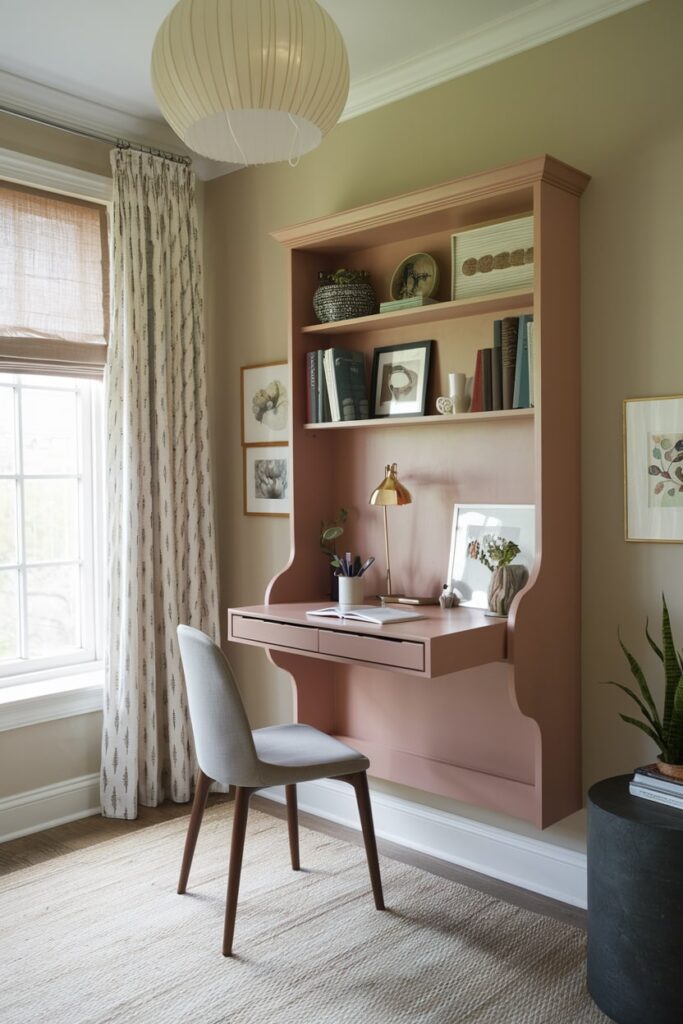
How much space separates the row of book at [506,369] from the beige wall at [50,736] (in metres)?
1.84

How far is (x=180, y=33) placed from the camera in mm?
1798

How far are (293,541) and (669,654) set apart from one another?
143 cm

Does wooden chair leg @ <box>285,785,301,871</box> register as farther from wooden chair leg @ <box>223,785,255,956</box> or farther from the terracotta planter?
the terracotta planter

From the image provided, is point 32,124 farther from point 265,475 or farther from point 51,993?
point 51,993

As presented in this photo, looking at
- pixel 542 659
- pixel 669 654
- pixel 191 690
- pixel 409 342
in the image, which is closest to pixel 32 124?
pixel 409 342

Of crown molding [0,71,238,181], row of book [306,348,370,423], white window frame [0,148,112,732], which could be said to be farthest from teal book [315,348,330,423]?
crown molding [0,71,238,181]

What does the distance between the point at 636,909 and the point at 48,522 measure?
258 centimetres

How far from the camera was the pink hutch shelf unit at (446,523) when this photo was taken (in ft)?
8.43

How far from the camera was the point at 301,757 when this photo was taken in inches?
104

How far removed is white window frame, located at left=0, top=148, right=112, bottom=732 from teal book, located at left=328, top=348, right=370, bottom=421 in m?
1.14

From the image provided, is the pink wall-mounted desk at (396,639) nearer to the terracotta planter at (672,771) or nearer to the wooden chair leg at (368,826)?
the wooden chair leg at (368,826)

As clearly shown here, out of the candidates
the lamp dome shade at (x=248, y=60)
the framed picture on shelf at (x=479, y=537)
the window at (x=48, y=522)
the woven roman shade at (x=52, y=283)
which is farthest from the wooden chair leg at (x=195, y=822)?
the lamp dome shade at (x=248, y=60)

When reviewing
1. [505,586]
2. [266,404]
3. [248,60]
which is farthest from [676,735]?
[266,404]

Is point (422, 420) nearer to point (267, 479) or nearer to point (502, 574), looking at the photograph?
point (502, 574)
